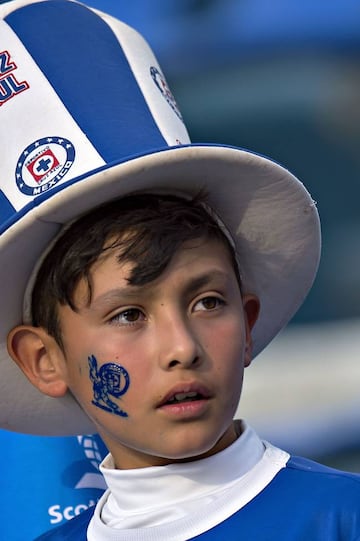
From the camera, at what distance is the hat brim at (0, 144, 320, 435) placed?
1839 mm

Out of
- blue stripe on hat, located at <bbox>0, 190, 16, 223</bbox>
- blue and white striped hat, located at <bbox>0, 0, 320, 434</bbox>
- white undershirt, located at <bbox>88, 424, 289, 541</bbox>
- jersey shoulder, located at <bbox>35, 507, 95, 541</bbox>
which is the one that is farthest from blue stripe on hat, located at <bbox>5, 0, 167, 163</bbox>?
jersey shoulder, located at <bbox>35, 507, 95, 541</bbox>

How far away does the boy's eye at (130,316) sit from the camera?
1845 millimetres

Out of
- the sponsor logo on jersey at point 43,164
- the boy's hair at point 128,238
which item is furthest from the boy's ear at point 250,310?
the sponsor logo on jersey at point 43,164

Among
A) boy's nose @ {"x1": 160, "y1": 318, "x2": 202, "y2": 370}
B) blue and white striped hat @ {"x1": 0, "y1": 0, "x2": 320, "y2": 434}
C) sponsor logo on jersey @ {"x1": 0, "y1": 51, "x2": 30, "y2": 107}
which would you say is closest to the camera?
boy's nose @ {"x1": 160, "y1": 318, "x2": 202, "y2": 370}

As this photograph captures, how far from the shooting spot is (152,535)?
74.3 inches

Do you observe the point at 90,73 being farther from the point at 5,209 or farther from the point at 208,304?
the point at 208,304

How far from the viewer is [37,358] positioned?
2084mm

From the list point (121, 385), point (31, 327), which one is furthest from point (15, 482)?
point (121, 385)

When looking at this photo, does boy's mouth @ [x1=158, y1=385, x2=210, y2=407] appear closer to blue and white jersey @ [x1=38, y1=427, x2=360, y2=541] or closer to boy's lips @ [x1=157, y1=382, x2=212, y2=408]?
boy's lips @ [x1=157, y1=382, x2=212, y2=408]

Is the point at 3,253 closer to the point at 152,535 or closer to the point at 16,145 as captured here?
the point at 16,145

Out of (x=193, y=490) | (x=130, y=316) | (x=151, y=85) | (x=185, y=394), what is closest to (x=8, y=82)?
(x=151, y=85)

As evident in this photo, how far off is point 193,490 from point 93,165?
0.51 metres

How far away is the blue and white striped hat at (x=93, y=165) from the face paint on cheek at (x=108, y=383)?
213 millimetres

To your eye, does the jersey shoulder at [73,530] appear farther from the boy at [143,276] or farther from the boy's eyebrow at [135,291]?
the boy's eyebrow at [135,291]
